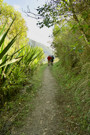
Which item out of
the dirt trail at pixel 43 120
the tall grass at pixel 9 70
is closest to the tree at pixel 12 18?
the tall grass at pixel 9 70

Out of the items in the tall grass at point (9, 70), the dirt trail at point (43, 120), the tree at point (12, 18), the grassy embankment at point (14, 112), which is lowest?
the dirt trail at point (43, 120)

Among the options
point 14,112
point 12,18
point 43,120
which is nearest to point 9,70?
point 14,112

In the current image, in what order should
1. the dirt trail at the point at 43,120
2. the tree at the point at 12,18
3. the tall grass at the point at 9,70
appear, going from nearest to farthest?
1. the tall grass at the point at 9,70
2. the dirt trail at the point at 43,120
3. the tree at the point at 12,18

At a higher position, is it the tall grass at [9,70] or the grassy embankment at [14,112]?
the tall grass at [9,70]

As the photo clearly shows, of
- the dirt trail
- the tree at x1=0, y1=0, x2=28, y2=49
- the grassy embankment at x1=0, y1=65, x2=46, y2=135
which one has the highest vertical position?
the tree at x1=0, y1=0, x2=28, y2=49

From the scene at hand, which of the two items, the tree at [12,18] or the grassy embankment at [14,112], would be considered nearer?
the grassy embankment at [14,112]

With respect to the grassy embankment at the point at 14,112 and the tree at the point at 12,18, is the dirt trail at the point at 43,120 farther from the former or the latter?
the tree at the point at 12,18

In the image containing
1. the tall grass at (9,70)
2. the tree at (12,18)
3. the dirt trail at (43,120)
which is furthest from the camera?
the tree at (12,18)

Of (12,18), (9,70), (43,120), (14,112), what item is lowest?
(43,120)

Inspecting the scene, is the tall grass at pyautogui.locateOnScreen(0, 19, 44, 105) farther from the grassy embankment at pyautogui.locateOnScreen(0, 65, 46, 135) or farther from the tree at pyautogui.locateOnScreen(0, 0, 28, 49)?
the tree at pyautogui.locateOnScreen(0, 0, 28, 49)

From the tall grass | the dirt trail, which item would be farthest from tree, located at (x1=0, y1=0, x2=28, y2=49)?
the dirt trail

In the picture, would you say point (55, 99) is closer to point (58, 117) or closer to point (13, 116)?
point (58, 117)

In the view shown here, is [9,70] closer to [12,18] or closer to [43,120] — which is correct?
[43,120]

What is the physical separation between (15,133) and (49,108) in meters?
1.17
